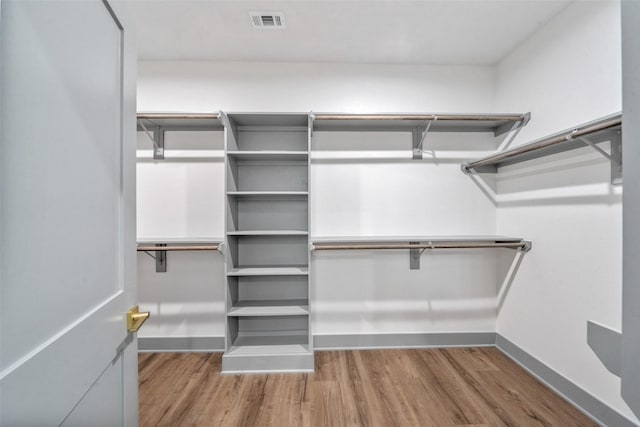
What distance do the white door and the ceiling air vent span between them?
118 cm

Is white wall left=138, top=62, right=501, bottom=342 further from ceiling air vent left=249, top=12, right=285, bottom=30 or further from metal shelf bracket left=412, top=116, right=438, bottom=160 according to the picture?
ceiling air vent left=249, top=12, right=285, bottom=30

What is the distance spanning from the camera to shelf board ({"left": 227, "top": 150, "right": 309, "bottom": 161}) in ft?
6.31

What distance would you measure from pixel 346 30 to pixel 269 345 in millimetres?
2253

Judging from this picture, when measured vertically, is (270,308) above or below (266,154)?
below

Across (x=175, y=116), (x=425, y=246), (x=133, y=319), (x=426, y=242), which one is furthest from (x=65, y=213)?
(x=426, y=242)

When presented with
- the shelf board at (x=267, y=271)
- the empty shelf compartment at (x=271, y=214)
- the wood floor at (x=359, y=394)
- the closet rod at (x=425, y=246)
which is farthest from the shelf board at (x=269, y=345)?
the empty shelf compartment at (x=271, y=214)

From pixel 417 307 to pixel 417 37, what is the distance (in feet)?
6.61

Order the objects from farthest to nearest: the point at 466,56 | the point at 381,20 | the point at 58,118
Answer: the point at 466,56 < the point at 381,20 < the point at 58,118

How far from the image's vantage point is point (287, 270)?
6.57 feet

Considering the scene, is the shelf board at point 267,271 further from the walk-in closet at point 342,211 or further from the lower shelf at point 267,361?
the lower shelf at point 267,361

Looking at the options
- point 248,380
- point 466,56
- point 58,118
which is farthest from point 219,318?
point 466,56

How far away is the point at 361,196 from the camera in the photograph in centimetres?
229

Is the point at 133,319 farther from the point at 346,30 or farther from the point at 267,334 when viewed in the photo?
the point at 346,30

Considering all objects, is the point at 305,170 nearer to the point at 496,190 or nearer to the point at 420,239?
the point at 420,239
